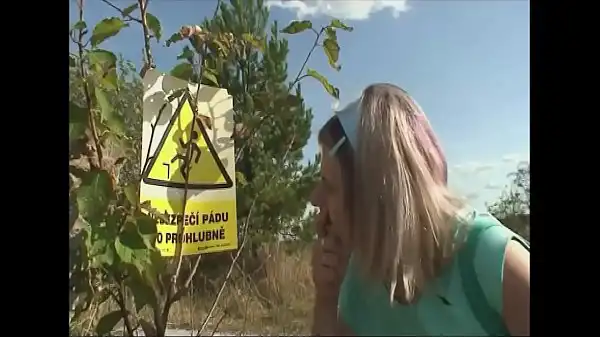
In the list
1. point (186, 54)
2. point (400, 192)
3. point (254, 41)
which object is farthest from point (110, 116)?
point (400, 192)

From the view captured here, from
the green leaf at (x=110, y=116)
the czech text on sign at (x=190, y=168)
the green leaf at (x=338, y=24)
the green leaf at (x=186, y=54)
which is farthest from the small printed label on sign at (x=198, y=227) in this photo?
the green leaf at (x=338, y=24)

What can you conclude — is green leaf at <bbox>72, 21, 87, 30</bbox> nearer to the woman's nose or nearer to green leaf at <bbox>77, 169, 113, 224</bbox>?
green leaf at <bbox>77, 169, 113, 224</bbox>

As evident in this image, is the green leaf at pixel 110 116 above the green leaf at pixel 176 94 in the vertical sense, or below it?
below

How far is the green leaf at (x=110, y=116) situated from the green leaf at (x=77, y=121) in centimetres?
3

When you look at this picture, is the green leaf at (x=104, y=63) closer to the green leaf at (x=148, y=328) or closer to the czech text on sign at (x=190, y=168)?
the czech text on sign at (x=190, y=168)

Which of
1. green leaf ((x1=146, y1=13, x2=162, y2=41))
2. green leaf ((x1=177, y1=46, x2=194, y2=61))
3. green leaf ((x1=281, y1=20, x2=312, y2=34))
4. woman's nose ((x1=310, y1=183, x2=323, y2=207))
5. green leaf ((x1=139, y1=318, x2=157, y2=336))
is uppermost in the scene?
green leaf ((x1=281, y1=20, x2=312, y2=34))

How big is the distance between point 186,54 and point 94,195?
25cm

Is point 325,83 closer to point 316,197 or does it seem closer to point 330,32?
point 330,32

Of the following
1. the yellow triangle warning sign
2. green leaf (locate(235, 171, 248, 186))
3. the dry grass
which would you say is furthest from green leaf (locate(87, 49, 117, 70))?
the dry grass

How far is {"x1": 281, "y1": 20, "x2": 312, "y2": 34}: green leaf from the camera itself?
1101mm

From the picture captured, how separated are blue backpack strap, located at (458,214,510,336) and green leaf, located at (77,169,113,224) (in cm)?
57

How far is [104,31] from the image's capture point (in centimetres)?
100

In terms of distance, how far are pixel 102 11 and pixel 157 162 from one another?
0.24 meters

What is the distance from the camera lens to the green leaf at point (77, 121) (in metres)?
0.97
